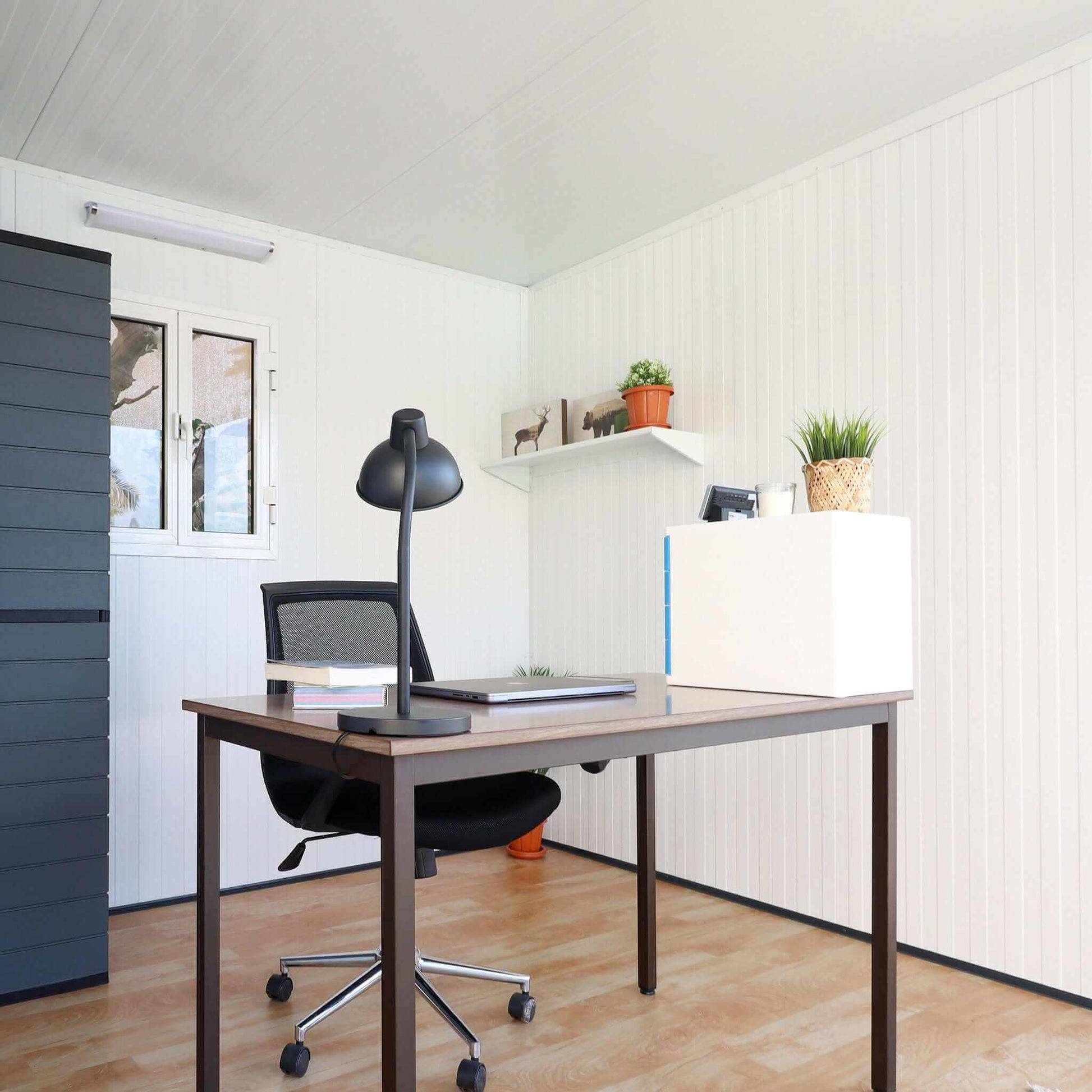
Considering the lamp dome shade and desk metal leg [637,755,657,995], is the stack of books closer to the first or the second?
the lamp dome shade

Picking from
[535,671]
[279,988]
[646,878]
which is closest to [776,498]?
[646,878]

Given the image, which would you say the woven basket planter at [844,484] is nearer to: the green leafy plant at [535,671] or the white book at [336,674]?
the white book at [336,674]

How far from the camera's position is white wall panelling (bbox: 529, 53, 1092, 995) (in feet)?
8.11

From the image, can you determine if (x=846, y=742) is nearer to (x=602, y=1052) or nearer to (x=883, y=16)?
(x=602, y=1052)

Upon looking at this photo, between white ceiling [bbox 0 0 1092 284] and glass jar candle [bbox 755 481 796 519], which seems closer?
glass jar candle [bbox 755 481 796 519]

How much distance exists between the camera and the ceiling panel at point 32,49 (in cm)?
233

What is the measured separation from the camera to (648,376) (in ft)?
11.6

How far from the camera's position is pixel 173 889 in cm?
332

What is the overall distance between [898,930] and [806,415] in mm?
1576

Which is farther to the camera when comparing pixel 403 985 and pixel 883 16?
pixel 883 16

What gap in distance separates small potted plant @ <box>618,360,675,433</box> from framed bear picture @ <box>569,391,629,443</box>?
119 millimetres

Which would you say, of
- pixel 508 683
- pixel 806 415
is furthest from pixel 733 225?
pixel 508 683

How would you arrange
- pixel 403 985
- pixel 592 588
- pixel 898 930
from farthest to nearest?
pixel 592 588
pixel 898 930
pixel 403 985

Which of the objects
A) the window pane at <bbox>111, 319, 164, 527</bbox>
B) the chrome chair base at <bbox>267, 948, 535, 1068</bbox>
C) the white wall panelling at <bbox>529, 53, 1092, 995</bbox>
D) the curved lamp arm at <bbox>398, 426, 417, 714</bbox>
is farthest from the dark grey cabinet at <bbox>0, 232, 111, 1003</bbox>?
the white wall panelling at <bbox>529, 53, 1092, 995</bbox>
